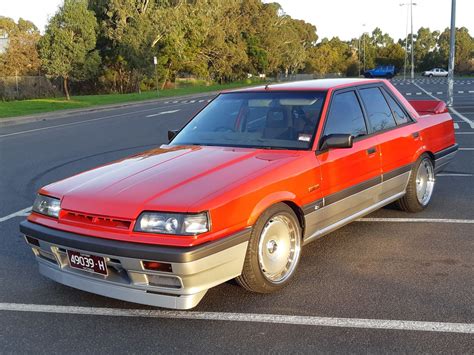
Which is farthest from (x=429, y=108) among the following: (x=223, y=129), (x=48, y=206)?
(x=48, y=206)

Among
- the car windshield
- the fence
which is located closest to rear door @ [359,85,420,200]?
the car windshield

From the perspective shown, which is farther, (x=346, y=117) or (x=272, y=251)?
(x=346, y=117)

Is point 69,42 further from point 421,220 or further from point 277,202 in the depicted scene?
point 277,202

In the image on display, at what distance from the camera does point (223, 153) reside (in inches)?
174

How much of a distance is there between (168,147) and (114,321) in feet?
6.15

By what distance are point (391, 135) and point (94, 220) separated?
3254mm

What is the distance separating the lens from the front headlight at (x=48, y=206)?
3859mm

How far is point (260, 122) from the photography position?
4.86 metres

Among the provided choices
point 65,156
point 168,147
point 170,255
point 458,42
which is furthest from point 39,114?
point 458,42

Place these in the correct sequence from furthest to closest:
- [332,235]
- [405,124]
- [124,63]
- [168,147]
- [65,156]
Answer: [124,63], [65,156], [405,124], [332,235], [168,147]

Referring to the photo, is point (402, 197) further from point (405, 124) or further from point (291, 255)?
point (291, 255)

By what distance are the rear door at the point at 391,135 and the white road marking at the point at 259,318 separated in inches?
80.9

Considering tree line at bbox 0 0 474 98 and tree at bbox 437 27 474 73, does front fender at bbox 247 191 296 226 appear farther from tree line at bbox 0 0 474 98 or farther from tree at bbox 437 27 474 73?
tree at bbox 437 27 474 73

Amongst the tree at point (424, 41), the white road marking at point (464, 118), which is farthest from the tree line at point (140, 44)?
the tree at point (424, 41)
